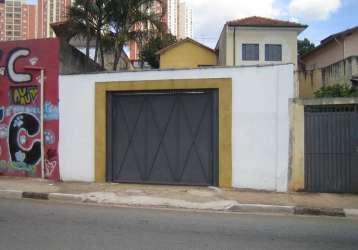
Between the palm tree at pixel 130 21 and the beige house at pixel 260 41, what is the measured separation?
44.9ft

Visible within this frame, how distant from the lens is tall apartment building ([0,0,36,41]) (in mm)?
31312

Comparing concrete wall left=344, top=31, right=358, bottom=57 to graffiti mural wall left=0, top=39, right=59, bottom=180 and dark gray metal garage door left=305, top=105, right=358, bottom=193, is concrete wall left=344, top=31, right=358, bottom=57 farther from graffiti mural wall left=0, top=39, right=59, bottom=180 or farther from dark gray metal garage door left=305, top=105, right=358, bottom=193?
graffiti mural wall left=0, top=39, right=59, bottom=180

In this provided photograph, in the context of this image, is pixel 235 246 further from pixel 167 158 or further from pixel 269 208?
pixel 167 158

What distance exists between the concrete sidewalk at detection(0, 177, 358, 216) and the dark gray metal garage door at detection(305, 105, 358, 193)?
0.39m

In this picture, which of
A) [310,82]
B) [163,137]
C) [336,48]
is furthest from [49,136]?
[336,48]

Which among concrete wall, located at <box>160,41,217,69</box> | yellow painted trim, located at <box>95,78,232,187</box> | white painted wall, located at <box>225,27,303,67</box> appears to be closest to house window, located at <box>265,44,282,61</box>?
white painted wall, located at <box>225,27,303,67</box>

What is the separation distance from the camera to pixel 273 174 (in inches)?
444

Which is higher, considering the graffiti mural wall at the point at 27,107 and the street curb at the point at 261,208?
the graffiti mural wall at the point at 27,107

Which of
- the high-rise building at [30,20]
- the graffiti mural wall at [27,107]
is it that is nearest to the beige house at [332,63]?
the graffiti mural wall at [27,107]

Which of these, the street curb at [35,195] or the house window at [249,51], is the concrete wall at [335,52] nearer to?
the house window at [249,51]

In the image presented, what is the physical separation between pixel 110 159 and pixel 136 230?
5569mm

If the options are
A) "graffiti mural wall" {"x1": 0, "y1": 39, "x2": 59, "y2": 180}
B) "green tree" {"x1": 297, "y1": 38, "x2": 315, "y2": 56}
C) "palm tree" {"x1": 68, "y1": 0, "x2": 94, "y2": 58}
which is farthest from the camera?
"green tree" {"x1": 297, "y1": 38, "x2": 315, "y2": 56}

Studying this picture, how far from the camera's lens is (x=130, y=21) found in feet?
70.6

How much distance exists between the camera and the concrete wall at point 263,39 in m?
34.8
